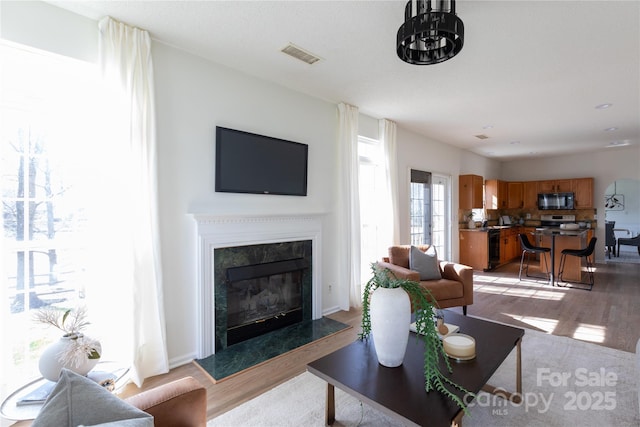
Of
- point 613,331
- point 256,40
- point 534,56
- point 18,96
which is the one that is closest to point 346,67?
point 256,40

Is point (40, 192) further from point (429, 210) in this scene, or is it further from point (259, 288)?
point (429, 210)

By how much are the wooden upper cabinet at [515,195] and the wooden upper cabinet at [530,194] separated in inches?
1.8

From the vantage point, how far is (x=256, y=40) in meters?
2.58

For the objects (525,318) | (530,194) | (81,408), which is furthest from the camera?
(530,194)

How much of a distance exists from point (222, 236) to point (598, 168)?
9.19m

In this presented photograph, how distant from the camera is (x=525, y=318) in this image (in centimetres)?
382

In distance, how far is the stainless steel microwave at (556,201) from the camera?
774 cm

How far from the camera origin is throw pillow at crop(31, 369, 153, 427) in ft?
2.95

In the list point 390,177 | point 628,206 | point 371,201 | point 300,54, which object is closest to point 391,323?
point 300,54

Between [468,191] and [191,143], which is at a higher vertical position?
[191,143]

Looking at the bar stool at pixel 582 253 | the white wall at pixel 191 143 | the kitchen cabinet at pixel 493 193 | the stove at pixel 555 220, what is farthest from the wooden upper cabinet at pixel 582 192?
the white wall at pixel 191 143

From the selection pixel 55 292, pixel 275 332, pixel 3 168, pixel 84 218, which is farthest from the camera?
pixel 275 332

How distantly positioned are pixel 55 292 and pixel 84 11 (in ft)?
6.71

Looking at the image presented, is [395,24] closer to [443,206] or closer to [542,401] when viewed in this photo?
[542,401]
